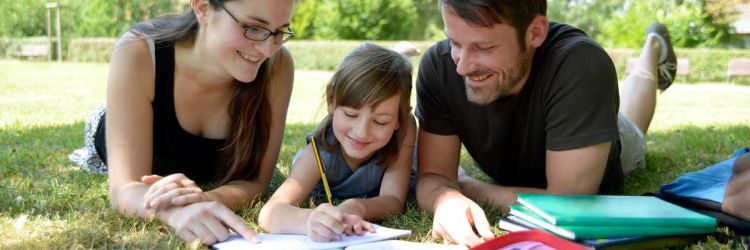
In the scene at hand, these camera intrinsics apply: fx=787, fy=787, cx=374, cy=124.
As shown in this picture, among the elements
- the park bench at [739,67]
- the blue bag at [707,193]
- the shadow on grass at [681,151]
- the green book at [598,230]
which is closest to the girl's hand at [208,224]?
the green book at [598,230]

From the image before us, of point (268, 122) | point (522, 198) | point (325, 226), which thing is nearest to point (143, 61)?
point (268, 122)

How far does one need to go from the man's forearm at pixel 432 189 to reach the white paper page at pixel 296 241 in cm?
33

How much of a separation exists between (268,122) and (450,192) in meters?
0.88

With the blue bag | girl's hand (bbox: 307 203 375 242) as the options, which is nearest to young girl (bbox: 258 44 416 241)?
girl's hand (bbox: 307 203 375 242)

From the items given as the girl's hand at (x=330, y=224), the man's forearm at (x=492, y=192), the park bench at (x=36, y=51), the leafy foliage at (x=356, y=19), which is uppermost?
the girl's hand at (x=330, y=224)

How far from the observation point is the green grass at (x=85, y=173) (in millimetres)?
2658

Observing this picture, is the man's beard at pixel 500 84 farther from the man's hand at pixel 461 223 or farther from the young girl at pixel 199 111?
the young girl at pixel 199 111

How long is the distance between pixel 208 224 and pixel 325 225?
1.26 ft

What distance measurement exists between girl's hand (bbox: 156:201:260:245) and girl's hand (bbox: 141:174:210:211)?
45 millimetres

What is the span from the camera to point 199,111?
3469mm

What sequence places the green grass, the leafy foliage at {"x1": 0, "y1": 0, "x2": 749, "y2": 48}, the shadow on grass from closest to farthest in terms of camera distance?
the green grass → the shadow on grass → the leafy foliage at {"x1": 0, "y1": 0, "x2": 749, "y2": 48}

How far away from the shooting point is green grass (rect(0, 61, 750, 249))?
8.72 ft

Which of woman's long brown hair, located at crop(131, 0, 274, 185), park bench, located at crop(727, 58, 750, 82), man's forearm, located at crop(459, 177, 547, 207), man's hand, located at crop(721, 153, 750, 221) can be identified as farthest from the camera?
park bench, located at crop(727, 58, 750, 82)

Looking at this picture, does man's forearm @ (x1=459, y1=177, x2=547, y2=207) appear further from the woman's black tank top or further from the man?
the woman's black tank top
